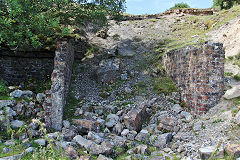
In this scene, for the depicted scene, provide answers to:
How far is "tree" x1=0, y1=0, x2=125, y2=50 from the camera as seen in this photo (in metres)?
6.77

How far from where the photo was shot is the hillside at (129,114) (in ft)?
15.6

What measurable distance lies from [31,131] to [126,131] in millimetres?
2849

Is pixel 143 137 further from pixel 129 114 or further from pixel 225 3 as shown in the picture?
pixel 225 3

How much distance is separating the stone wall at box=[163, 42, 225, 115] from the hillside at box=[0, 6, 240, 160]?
28 centimetres

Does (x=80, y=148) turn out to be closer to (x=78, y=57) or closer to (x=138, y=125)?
(x=138, y=125)

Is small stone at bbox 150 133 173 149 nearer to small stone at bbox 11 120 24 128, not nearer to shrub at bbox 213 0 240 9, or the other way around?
small stone at bbox 11 120 24 128

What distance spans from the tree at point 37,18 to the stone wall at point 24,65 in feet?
1.59

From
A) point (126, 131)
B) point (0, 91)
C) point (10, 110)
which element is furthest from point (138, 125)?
point (0, 91)

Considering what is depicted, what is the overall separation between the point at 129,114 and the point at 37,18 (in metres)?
5.26

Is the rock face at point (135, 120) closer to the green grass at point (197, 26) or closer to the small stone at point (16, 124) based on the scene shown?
the small stone at point (16, 124)

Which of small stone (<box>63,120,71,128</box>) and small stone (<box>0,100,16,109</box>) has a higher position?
small stone (<box>0,100,16,109</box>)

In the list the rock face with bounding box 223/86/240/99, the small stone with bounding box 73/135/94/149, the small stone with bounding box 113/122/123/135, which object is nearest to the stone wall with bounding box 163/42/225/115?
the rock face with bounding box 223/86/240/99

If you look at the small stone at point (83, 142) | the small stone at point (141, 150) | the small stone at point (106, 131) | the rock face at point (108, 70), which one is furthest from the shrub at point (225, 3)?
the small stone at point (83, 142)

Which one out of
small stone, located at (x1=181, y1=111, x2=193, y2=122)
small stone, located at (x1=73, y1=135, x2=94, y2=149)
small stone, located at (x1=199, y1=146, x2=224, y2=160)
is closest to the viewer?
small stone, located at (x1=199, y1=146, x2=224, y2=160)
